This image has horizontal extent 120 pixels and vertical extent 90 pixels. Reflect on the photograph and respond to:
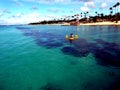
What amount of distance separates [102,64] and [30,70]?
11.3m

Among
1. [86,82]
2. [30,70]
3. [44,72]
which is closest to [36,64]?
[30,70]

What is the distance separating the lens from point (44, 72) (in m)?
18.6

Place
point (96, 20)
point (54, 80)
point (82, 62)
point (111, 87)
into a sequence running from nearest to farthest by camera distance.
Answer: point (111, 87) → point (54, 80) → point (82, 62) → point (96, 20)

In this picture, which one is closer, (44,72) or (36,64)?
(44,72)

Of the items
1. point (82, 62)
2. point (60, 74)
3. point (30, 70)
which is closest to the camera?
point (60, 74)

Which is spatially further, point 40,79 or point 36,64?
point 36,64

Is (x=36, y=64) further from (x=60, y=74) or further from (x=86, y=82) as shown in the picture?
(x=86, y=82)

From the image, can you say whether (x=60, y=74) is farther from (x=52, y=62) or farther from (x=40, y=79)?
(x=52, y=62)

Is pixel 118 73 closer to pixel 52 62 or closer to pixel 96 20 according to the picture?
pixel 52 62

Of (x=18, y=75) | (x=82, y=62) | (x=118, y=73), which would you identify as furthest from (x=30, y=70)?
(x=118, y=73)

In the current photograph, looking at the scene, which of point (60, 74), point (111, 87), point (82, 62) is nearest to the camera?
point (111, 87)

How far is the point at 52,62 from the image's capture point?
22.8m

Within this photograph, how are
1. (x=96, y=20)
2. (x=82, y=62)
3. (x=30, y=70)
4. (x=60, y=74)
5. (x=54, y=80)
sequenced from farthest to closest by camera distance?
(x=96, y=20) < (x=82, y=62) < (x=30, y=70) < (x=60, y=74) < (x=54, y=80)

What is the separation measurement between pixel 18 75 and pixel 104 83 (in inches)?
446
